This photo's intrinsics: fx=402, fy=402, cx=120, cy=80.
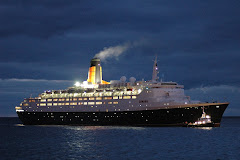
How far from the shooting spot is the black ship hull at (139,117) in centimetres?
7362

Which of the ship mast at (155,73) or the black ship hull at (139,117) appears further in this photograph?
the ship mast at (155,73)

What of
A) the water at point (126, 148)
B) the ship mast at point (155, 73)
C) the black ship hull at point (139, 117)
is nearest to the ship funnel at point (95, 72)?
the black ship hull at point (139, 117)

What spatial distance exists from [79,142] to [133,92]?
25.3 meters

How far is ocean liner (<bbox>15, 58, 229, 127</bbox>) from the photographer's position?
74062mm

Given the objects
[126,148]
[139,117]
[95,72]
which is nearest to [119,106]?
[139,117]

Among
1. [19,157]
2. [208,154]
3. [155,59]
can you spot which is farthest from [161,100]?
[19,157]

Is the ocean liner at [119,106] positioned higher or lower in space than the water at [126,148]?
higher

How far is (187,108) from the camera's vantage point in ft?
242

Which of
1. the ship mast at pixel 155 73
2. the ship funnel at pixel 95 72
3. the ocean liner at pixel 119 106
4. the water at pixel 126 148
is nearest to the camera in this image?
the water at pixel 126 148

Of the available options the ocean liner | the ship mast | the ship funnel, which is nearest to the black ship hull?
the ocean liner

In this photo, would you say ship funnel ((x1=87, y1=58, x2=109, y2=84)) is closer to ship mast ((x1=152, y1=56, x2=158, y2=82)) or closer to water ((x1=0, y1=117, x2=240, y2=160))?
ship mast ((x1=152, y1=56, x2=158, y2=82))

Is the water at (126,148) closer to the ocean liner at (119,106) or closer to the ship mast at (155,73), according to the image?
the ocean liner at (119,106)

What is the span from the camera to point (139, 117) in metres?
78.1

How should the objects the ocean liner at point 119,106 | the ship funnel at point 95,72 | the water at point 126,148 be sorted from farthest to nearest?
the ship funnel at point 95,72 → the ocean liner at point 119,106 → the water at point 126,148
